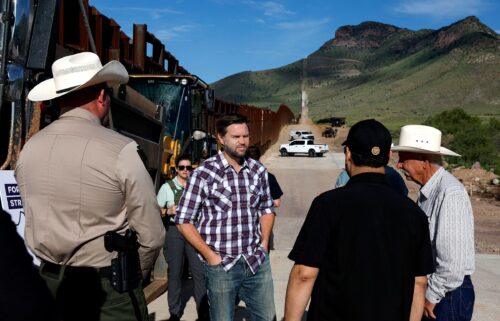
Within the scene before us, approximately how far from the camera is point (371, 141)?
2670mm

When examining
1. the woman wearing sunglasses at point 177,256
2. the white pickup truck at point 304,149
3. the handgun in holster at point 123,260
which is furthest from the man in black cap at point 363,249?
the white pickup truck at point 304,149

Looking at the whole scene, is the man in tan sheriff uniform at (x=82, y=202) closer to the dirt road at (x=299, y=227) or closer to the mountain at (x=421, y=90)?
the dirt road at (x=299, y=227)

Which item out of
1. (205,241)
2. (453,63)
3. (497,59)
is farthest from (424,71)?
(205,241)

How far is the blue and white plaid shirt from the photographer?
12.4ft

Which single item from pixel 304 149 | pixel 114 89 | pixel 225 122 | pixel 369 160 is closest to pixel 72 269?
pixel 369 160

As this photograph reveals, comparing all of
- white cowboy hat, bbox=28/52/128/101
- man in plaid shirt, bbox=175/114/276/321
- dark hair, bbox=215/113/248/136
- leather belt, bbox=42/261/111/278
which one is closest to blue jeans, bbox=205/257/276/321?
man in plaid shirt, bbox=175/114/276/321

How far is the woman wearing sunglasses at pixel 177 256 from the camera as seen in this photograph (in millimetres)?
5379

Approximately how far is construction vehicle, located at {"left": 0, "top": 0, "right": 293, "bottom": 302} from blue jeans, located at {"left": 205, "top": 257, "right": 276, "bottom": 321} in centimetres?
100

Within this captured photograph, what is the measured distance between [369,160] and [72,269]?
145 cm

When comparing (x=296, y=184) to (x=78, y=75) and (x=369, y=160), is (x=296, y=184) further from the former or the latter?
(x=78, y=75)

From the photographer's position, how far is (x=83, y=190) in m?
2.49

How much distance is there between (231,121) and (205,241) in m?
0.85

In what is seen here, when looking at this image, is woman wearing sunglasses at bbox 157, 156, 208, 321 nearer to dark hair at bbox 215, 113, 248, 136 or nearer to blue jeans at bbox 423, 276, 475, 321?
dark hair at bbox 215, 113, 248, 136

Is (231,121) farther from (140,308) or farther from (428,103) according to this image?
(428,103)
